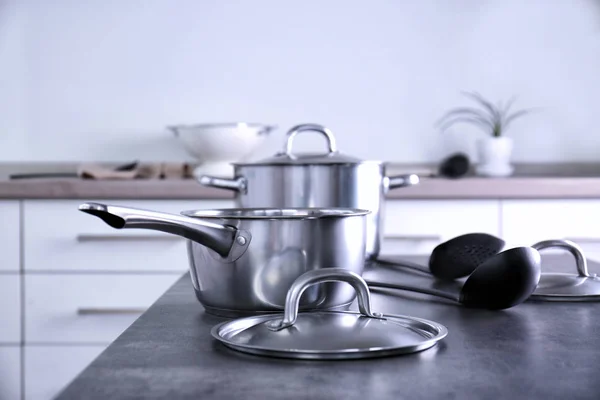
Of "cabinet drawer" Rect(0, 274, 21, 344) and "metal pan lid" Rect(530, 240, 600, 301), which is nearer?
"metal pan lid" Rect(530, 240, 600, 301)

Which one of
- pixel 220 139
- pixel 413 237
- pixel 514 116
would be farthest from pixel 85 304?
pixel 514 116

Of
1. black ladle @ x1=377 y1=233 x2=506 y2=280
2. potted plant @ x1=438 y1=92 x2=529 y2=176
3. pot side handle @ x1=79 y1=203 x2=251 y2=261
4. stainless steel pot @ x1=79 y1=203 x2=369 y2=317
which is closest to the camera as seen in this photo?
pot side handle @ x1=79 y1=203 x2=251 y2=261

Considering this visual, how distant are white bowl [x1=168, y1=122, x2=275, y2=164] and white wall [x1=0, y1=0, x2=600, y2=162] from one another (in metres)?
0.30

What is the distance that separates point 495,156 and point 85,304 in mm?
1410

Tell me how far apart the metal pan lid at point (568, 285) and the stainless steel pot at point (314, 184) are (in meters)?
0.23

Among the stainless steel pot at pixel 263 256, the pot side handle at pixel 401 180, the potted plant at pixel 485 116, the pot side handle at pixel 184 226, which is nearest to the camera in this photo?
the pot side handle at pixel 184 226

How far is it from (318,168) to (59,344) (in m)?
1.52

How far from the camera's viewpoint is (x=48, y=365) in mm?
2207

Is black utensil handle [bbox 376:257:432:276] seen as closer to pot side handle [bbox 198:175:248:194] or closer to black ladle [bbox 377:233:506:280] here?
black ladle [bbox 377:233:506:280]

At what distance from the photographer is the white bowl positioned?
2383 millimetres

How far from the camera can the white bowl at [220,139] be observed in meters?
2.38

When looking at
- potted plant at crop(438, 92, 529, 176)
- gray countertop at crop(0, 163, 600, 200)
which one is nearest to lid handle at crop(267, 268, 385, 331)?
gray countertop at crop(0, 163, 600, 200)

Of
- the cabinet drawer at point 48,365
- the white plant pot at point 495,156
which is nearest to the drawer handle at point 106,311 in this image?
the cabinet drawer at point 48,365

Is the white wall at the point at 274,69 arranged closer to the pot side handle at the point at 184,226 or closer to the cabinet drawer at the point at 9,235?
the cabinet drawer at the point at 9,235
